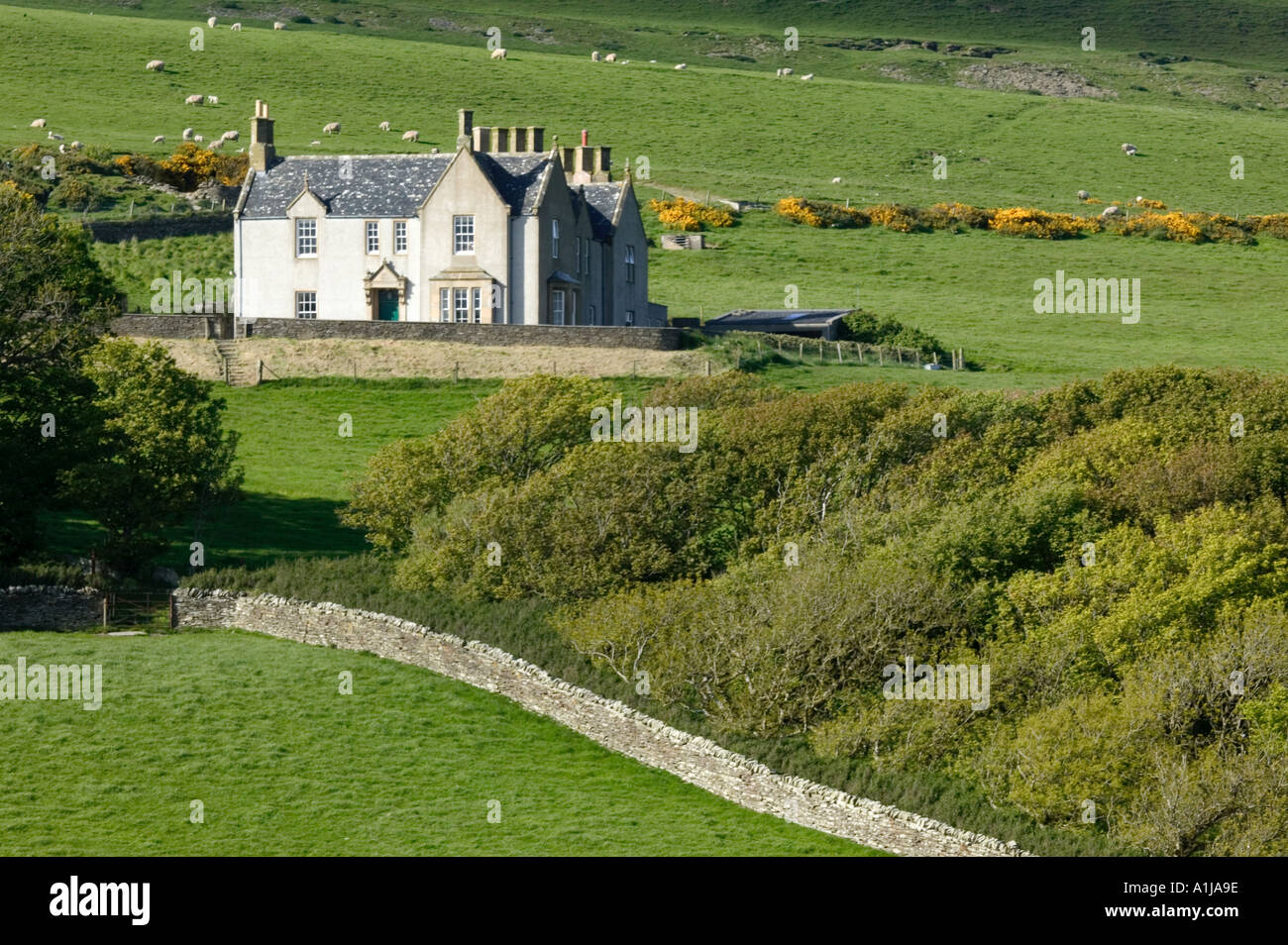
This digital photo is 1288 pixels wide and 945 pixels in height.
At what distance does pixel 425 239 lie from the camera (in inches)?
3452

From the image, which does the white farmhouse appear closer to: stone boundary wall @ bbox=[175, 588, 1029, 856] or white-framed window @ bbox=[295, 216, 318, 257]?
white-framed window @ bbox=[295, 216, 318, 257]

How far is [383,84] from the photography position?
17262 centimetres

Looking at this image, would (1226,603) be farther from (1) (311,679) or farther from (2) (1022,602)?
(1) (311,679)

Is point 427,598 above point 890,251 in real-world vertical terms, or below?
below

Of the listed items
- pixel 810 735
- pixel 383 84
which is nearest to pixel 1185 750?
pixel 810 735

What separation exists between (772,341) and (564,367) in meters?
10.5

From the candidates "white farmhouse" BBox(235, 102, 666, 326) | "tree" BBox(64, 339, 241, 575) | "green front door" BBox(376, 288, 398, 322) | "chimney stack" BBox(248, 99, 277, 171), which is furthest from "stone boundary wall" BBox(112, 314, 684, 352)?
"tree" BBox(64, 339, 241, 575)

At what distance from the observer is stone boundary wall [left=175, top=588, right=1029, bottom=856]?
45594mm

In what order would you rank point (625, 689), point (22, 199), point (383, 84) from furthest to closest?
point (383, 84), point (22, 199), point (625, 689)

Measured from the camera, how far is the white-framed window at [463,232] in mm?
87312

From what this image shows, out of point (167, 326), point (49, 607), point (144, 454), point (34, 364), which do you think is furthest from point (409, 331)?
point (49, 607)

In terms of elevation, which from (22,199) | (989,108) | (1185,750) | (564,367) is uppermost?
(989,108)

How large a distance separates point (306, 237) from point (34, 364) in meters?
26.6

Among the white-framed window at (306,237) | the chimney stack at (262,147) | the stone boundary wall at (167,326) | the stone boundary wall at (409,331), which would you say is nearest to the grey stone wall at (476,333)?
the stone boundary wall at (409,331)
